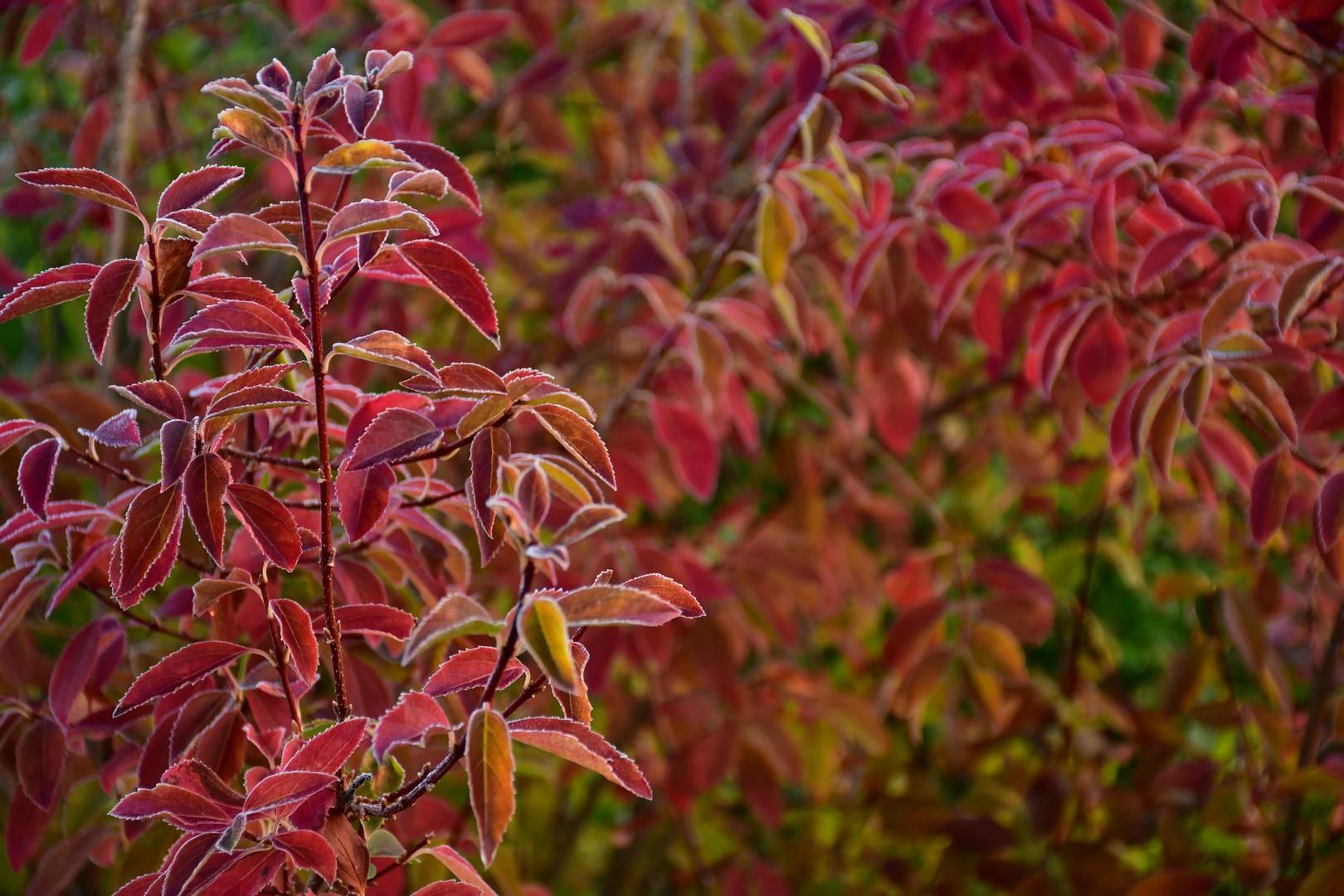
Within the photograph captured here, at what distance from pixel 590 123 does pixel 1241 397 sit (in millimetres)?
1570

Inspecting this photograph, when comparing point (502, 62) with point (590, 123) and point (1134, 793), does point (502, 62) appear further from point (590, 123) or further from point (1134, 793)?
point (1134, 793)

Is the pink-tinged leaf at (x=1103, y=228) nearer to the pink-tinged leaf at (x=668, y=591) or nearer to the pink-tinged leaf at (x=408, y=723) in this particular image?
the pink-tinged leaf at (x=668, y=591)

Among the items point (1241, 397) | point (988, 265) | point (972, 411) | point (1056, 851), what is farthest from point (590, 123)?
point (1056, 851)

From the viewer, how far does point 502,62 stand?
112 inches

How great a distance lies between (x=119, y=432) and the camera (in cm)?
72

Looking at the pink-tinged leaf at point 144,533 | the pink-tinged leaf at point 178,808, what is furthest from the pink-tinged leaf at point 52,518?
the pink-tinged leaf at point 178,808

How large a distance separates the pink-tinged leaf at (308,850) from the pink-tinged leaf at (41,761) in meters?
0.33

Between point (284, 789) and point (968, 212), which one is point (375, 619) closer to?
point (284, 789)

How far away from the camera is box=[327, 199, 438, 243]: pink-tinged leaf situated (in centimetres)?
65

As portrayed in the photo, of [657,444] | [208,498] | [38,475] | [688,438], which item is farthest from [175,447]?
[657,444]

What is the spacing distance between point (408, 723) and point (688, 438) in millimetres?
873

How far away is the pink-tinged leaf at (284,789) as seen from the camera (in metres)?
0.65

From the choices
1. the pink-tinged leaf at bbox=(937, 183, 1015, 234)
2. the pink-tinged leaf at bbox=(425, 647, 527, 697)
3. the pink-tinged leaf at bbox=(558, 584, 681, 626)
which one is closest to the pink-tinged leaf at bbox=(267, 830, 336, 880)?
the pink-tinged leaf at bbox=(425, 647, 527, 697)

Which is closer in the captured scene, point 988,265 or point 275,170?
point 988,265
